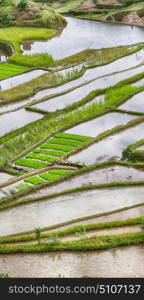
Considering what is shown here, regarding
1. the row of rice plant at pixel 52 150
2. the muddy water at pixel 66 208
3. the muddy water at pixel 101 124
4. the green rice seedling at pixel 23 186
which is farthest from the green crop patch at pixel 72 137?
the muddy water at pixel 66 208

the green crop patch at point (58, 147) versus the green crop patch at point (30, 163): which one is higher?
the green crop patch at point (58, 147)

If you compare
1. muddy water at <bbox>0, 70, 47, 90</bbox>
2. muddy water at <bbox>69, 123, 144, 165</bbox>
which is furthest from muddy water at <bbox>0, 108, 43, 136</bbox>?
muddy water at <bbox>69, 123, 144, 165</bbox>

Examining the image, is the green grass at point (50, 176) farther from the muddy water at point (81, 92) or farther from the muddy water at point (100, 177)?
the muddy water at point (81, 92)

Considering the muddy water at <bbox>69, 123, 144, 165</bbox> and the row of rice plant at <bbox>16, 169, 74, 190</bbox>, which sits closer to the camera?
the row of rice plant at <bbox>16, 169, 74, 190</bbox>

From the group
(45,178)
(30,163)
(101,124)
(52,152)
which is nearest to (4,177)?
(30,163)

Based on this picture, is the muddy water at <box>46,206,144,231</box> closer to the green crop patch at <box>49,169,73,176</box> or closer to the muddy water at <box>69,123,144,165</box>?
the green crop patch at <box>49,169,73,176</box>

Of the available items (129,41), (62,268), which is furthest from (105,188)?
(129,41)
